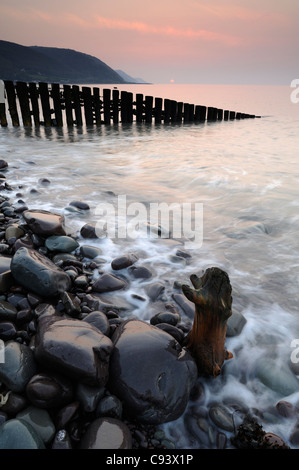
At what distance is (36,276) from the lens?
114 inches

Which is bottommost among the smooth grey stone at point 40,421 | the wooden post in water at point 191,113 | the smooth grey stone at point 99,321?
the smooth grey stone at point 40,421

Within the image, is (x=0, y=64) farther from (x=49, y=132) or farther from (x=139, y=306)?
(x=139, y=306)

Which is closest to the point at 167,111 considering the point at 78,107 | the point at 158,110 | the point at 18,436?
the point at 158,110

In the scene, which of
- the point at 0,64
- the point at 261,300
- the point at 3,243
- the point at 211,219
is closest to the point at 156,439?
the point at 261,300

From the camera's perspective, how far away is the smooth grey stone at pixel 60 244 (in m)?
3.86

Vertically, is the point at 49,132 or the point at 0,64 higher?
the point at 0,64

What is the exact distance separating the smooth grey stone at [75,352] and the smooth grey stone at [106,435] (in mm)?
245

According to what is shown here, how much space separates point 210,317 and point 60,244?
2360 millimetres

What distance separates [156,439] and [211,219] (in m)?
4.49

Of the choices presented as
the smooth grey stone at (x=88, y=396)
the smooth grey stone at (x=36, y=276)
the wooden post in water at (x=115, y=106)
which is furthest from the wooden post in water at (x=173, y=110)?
the smooth grey stone at (x=88, y=396)

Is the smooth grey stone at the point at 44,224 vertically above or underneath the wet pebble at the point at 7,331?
above

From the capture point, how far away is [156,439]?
1968mm

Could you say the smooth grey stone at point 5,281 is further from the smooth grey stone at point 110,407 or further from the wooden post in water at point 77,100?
the wooden post in water at point 77,100

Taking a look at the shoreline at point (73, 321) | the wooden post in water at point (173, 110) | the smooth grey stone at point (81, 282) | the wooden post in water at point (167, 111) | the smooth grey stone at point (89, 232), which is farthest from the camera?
the wooden post in water at point (173, 110)
